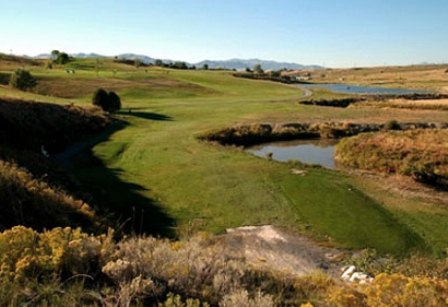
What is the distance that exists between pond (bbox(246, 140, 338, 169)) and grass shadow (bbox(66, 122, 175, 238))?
43.9 ft

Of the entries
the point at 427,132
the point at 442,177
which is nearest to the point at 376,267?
the point at 442,177

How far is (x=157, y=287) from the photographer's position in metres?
7.21

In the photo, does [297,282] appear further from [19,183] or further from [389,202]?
[389,202]

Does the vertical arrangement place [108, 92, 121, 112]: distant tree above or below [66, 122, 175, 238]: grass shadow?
above

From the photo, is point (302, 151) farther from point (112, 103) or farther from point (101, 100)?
point (101, 100)

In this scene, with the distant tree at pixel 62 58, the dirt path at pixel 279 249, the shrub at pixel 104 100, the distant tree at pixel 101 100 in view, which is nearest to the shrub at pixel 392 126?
the shrub at pixel 104 100

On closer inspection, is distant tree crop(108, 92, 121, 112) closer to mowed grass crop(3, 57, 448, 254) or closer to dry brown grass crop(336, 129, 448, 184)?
mowed grass crop(3, 57, 448, 254)

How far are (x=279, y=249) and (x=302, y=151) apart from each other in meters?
24.2

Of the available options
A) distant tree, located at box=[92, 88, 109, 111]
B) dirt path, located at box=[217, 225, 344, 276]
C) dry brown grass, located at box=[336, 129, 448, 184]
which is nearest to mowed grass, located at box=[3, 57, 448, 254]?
dirt path, located at box=[217, 225, 344, 276]

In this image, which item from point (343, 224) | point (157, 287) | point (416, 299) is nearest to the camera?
point (416, 299)

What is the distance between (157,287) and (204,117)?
48.1 m

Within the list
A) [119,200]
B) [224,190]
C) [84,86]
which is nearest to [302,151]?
[224,190]

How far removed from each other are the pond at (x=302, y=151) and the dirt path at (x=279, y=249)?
55.8 ft

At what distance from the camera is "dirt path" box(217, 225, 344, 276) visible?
650 inches
